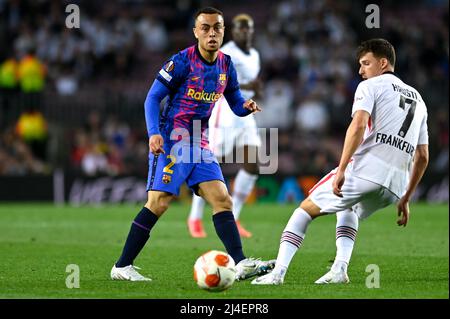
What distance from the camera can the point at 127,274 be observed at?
25.8 ft

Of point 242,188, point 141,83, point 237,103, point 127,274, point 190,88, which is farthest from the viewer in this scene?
point 141,83

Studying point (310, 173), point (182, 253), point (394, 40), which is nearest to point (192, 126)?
point (182, 253)

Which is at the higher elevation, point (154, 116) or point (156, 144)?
point (154, 116)

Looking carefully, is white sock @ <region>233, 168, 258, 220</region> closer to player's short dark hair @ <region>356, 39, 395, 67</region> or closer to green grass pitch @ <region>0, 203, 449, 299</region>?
green grass pitch @ <region>0, 203, 449, 299</region>

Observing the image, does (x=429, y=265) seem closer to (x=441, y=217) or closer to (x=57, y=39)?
(x=441, y=217)

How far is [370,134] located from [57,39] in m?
17.1

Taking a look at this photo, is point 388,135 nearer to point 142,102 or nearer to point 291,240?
point 291,240

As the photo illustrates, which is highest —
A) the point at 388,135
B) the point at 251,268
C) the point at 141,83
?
the point at 141,83

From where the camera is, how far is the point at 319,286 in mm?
7418

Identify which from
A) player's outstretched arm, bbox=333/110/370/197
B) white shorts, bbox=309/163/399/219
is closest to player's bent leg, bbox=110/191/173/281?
white shorts, bbox=309/163/399/219

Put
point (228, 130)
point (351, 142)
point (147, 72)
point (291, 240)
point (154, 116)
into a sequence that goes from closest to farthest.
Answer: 1. point (351, 142)
2. point (291, 240)
3. point (154, 116)
4. point (228, 130)
5. point (147, 72)

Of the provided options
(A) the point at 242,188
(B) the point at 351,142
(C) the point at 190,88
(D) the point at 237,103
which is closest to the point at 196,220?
(A) the point at 242,188

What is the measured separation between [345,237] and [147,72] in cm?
1621

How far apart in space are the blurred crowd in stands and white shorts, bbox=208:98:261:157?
7262 mm
